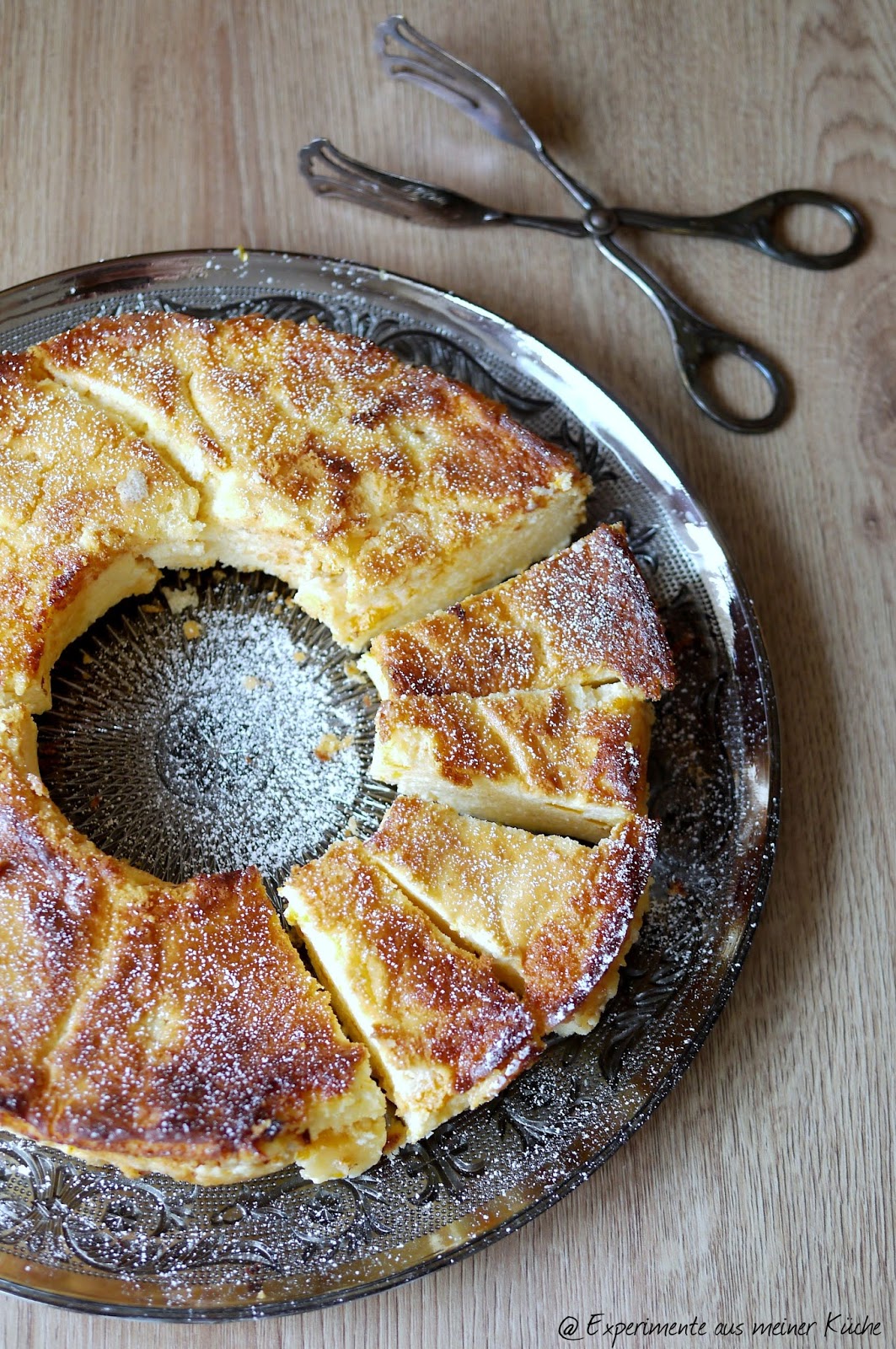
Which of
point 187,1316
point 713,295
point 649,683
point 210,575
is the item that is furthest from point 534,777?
point 713,295

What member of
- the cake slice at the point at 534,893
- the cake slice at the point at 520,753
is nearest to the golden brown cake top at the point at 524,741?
the cake slice at the point at 520,753

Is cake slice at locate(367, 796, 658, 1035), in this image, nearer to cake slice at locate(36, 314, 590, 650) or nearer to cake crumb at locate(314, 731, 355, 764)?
cake crumb at locate(314, 731, 355, 764)

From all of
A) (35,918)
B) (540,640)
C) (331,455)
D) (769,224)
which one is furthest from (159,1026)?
(769,224)

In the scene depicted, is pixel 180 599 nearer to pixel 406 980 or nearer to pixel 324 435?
pixel 324 435

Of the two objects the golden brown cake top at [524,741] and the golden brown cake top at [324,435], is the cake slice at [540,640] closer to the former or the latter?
the golden brown cake top at [524,741]

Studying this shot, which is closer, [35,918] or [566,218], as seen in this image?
[35,918]

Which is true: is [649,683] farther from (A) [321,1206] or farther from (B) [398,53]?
(B) [398,53]

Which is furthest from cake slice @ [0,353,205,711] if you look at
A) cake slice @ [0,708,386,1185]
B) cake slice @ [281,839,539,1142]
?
cake slice @ [281,839,539,1142]
